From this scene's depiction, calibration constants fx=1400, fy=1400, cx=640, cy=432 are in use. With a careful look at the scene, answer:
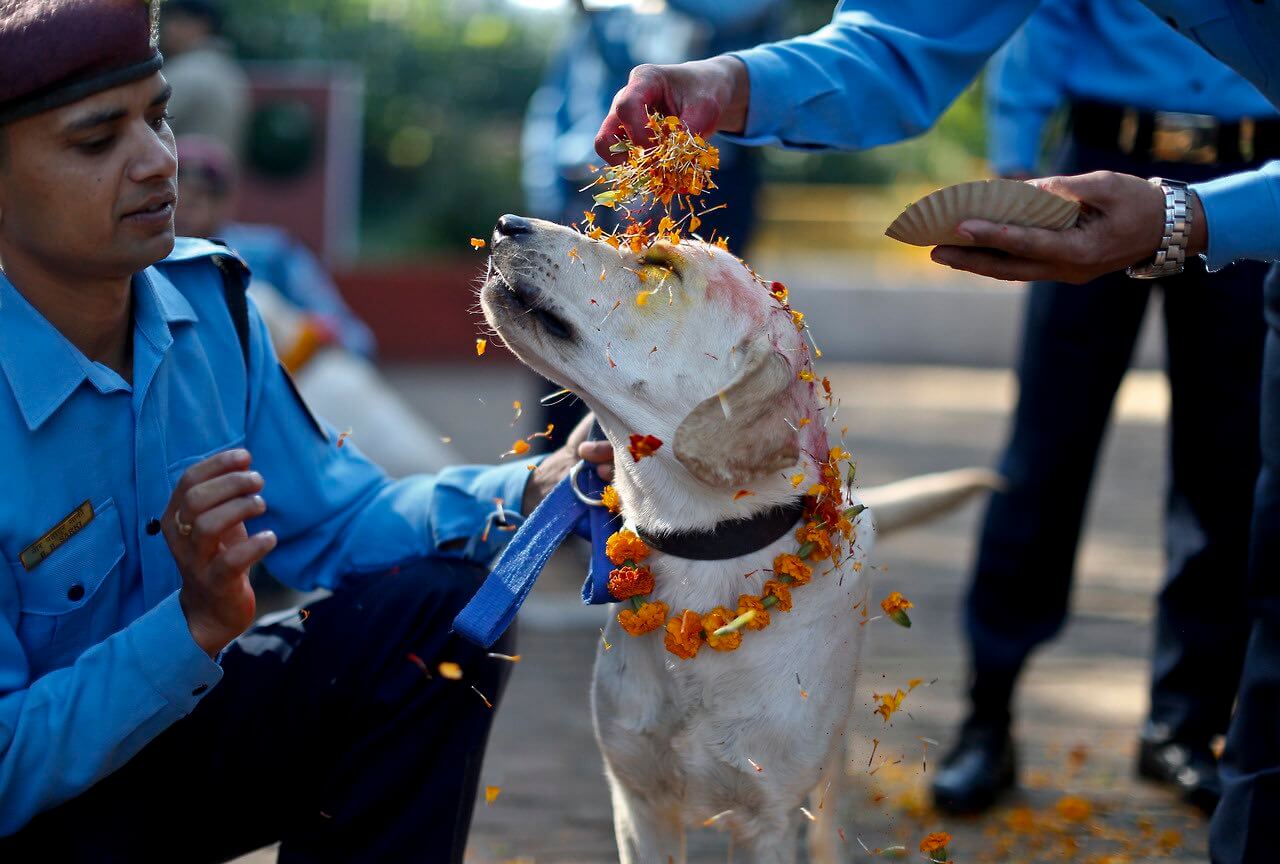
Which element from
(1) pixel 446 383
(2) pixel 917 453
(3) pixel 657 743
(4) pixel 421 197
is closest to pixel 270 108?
(1) pixel 446 383

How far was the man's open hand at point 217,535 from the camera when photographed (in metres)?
1.95

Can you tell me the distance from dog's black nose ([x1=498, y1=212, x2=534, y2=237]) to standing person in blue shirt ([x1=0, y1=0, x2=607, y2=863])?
0.52 metres

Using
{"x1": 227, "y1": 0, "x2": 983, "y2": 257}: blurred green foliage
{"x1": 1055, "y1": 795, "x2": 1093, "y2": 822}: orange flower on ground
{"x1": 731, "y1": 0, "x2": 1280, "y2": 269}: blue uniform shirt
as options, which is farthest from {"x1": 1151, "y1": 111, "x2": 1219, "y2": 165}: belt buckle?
{"x1": 227, "y1": 0, "x2": 983, "y2": 257}: blurred green foliage

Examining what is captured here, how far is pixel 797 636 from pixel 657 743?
0.31 metres

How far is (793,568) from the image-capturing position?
2.31 m

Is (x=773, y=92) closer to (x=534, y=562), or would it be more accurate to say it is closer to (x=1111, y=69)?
(x=534, y=562)

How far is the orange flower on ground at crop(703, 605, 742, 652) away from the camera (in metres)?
2.30

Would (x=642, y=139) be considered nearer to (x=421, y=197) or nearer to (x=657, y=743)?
(x=657, y=743)

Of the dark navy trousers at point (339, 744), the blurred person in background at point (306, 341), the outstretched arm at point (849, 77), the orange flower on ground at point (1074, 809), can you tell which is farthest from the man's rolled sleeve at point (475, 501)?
the blurred person in background at point (306, 341)

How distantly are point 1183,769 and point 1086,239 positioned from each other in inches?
73.8

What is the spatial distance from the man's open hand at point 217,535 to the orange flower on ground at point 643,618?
628 millimetres

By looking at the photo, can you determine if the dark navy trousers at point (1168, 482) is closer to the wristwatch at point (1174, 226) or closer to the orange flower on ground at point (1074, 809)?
the orange flower on ground at point (1074, 809)

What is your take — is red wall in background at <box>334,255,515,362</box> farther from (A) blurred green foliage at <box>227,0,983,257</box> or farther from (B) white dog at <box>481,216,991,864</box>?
(B) white dog at <box>481,216,991,864</box>

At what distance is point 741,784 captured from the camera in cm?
238
